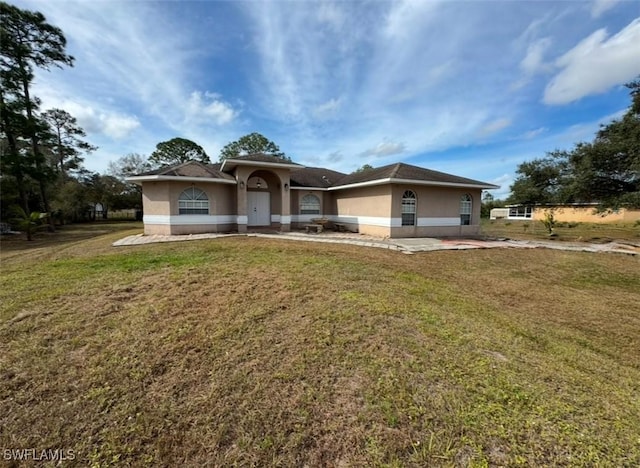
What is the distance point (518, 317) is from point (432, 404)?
381cm

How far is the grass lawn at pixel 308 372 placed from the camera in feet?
7.71

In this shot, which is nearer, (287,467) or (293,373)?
(287,467)

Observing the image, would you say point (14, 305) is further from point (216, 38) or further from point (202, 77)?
point (202, 77)

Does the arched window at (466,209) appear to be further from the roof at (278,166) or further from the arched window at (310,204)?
the arched window at (310,204)

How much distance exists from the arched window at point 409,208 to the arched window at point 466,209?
11.5 feet

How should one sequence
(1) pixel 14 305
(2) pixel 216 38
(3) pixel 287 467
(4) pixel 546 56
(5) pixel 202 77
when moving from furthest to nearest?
(5) pixel 202 77
(4) pixel 546 56
(2) pixel 216 38
(1) pixel 14 305
(3) pixel 287 467

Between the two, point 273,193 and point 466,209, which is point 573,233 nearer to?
point 466,209

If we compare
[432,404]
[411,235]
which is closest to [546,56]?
[411,235]

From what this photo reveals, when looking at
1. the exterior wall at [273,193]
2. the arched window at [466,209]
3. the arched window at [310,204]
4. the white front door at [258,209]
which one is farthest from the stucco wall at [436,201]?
the white front door at [258,209]

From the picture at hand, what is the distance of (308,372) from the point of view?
3229 mm

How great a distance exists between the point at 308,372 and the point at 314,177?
1791 cm

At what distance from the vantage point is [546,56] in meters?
11.9

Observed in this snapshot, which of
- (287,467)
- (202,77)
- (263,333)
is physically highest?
(202,77)

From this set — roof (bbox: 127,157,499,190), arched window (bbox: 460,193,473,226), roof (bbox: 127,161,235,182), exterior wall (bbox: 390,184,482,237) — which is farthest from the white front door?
arched window (bbox: 460,193,473,226)
